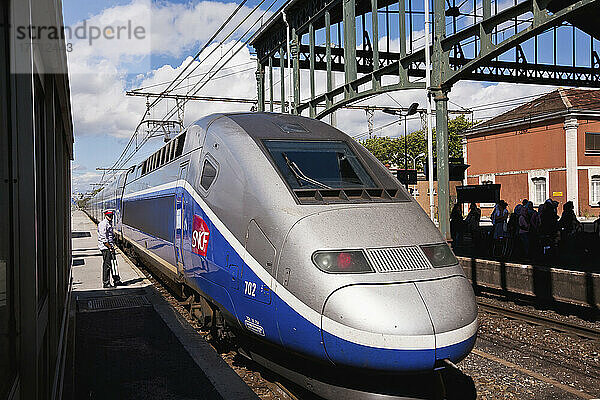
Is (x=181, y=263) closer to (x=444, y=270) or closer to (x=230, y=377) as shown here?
(x=230, y=377)

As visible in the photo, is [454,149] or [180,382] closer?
[180,382]

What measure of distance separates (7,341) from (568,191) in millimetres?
38348

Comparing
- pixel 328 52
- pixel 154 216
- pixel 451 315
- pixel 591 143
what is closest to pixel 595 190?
pixel 591 143

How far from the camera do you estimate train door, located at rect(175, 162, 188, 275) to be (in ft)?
23.4

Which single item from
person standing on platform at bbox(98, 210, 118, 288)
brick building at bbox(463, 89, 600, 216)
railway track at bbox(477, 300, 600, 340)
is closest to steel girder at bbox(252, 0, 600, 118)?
railway track at bbox(477, 300, 600, 340)

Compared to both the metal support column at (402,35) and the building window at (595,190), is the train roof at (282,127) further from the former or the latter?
the building window at (595,190)

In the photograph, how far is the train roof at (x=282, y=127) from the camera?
5.91m

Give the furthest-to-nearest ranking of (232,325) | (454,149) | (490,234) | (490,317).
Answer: (454,149)
(490,234)
(490,317)
(232,325)

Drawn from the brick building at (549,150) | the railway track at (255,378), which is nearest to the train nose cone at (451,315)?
the railway track at (255,378)

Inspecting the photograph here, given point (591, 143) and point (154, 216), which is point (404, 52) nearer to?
point (154, 216)

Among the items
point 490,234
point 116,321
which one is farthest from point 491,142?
point 116,321

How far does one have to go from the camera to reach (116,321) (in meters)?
8.56

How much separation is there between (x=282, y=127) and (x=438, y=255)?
2.34 metres

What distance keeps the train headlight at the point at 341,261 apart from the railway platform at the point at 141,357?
164cm
